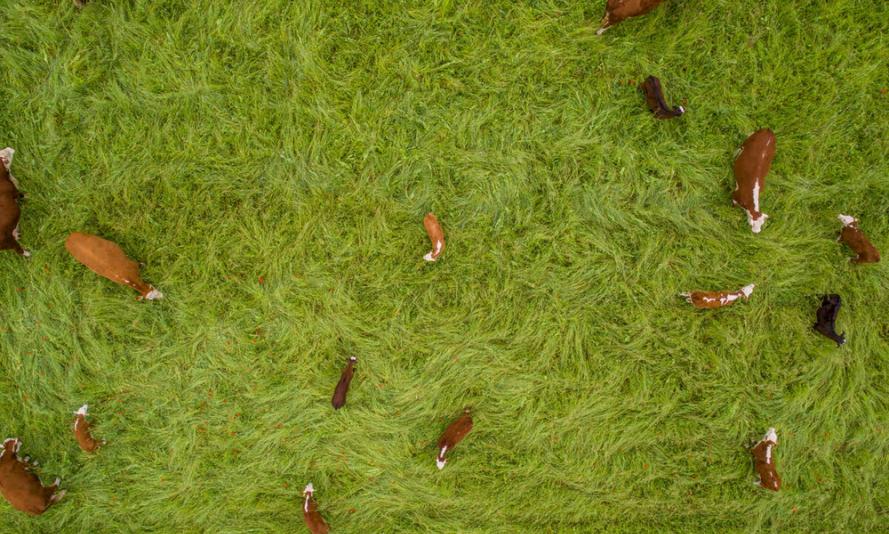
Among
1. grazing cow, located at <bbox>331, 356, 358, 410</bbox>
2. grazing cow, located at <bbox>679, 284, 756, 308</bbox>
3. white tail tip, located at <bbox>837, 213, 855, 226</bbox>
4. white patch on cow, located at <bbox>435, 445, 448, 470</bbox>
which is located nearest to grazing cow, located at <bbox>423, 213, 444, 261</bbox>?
grazing cow, located at <bbox>331, 356, 358, 410</bbox>

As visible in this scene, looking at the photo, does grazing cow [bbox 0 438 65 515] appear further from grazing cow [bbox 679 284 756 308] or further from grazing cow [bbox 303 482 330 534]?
grazing cow [bbox 679 284 756 308]

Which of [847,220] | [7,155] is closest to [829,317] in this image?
[847,220]

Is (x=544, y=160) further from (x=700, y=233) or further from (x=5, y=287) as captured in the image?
(x=5, y=287)

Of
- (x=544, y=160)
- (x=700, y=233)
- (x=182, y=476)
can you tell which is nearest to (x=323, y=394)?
(x=182, y=476)

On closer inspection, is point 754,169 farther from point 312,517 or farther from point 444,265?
point 312,517

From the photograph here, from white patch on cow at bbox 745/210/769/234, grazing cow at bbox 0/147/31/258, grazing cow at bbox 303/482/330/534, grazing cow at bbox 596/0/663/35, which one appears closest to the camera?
grazing cow at bbox 596/0/663/35
